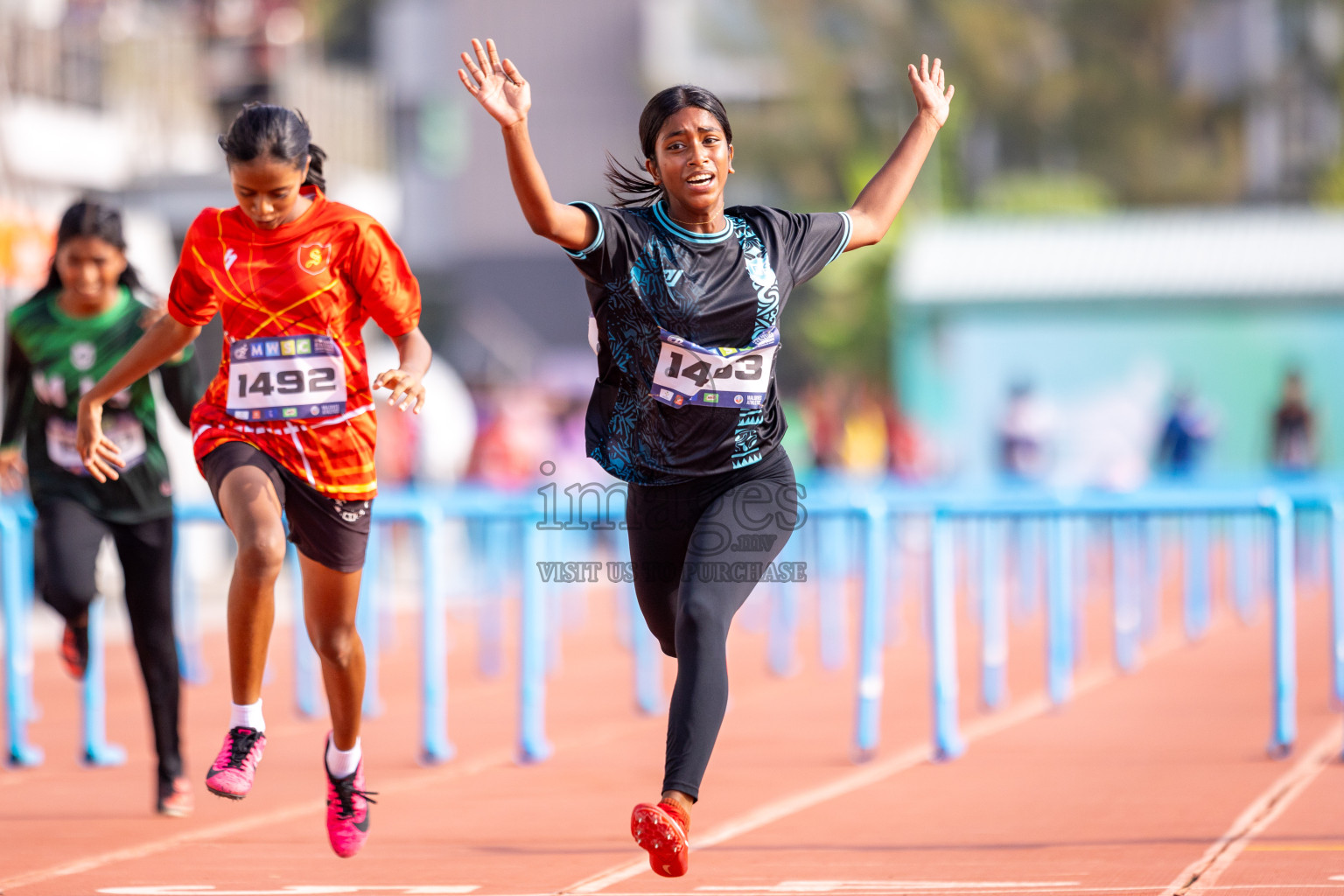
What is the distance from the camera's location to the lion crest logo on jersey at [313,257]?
5.18 metres

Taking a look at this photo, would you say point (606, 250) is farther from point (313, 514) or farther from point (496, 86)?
point (313, 514)

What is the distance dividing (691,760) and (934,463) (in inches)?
783

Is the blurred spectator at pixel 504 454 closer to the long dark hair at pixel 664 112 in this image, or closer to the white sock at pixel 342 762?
the white sock at pixel 342 762

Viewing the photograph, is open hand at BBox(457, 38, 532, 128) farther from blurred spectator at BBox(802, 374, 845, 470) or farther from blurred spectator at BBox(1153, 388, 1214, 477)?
blurred spectator at BBox(802, 374, 845, 470)

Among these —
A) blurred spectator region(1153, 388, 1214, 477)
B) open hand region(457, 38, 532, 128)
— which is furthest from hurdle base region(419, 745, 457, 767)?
blurred spectator region(1153, 388, 1214, 477)

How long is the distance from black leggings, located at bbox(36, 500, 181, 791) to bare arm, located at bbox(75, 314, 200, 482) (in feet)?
3.75

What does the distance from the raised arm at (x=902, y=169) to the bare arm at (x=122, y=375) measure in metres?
1.84

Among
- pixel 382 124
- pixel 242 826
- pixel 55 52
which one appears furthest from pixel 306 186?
pixel 382 124

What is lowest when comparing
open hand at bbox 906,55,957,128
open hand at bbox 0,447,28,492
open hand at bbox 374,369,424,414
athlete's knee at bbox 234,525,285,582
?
athlete's knee at bbox 234,525,285,582

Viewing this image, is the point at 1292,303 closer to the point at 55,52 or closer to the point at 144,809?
the point at 55,52

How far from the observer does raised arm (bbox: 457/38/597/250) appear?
460 centimetres

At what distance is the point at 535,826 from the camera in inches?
253

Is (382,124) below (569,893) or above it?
above

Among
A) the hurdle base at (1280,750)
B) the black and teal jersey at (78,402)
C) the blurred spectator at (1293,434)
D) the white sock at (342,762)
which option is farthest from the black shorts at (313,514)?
the blurred spectator at (1293,434)
